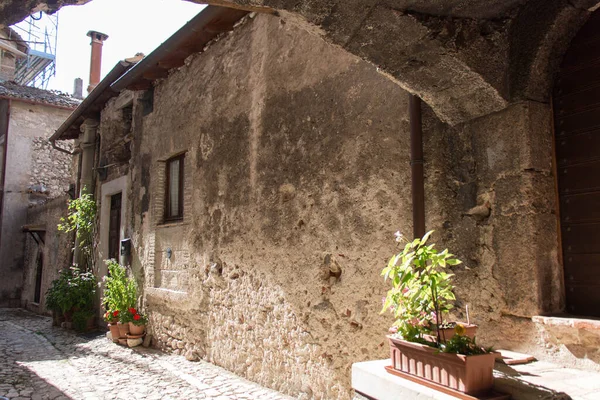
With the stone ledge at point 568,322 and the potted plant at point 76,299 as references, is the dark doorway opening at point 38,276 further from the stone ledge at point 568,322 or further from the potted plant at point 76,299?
the stone ledge at point 568,322

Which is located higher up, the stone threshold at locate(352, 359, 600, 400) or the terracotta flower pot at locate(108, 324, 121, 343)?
the stone threshold at locate(352, 359, 600, 400)

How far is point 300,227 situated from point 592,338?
2.65 metres

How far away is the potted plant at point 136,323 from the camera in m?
7.31

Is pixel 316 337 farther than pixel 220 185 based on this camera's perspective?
No

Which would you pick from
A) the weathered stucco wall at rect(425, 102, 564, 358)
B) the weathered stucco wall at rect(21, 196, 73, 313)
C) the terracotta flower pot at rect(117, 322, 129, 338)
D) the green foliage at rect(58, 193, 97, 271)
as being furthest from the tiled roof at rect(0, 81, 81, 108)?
the weathered stucco wall at rect(425, 102, 564, 358)

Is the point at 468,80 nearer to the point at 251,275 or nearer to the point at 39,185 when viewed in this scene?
the point at 251,275

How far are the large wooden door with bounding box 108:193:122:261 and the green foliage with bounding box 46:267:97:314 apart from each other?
72 cm

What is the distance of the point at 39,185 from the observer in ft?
49.6

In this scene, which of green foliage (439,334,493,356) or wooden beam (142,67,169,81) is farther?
wooden beam (142,67,169,81)

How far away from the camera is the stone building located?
47.7ft

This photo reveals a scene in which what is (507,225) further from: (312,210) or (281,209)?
(281,209)

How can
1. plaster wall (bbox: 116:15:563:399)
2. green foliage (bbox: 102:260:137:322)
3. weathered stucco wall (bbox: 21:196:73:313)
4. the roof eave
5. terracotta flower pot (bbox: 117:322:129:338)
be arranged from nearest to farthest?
plaster wall (bbox: 116:15:563:399) < terracotta flower pot (bbox: 117:322:129:338) < green foliage (bbox: 102:260:137:322) < the roof eave < weathered stucco wall (bbox: 21:196:73:313)

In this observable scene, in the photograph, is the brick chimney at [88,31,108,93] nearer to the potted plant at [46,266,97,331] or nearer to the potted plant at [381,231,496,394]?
the potted plant at [46,266,97,331]

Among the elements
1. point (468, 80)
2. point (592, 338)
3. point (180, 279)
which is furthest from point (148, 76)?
point (592, 338)
